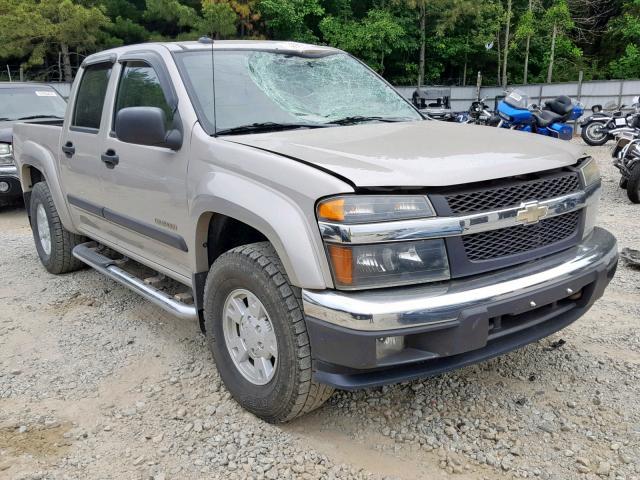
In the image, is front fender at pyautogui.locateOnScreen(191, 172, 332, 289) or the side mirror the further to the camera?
the side mirror

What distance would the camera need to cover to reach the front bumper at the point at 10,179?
7641mm

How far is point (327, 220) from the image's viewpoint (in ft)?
7.47

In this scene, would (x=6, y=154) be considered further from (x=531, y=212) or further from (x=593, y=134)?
(x=593, y=134)

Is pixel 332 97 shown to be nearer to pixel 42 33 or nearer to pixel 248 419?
pixel 248 419

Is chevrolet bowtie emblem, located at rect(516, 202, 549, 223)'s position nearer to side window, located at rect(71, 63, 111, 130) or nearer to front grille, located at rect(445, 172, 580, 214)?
front grille, located at rect(445, 172, 580, 214)

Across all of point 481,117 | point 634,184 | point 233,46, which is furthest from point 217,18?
point 233,46

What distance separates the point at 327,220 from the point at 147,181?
1.56 m

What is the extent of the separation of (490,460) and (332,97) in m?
2.23

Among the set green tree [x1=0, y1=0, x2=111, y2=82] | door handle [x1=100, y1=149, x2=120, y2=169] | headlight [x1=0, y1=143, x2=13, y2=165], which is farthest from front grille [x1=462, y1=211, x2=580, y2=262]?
green tree [x1=0, y1=0, x2=111, y2=82]

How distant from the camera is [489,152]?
264 cm

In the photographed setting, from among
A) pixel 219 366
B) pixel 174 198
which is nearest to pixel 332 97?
pixel 174 198

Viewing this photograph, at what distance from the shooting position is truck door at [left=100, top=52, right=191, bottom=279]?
3.19 meters

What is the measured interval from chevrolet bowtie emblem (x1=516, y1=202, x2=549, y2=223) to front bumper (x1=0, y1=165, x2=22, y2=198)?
7.15 m

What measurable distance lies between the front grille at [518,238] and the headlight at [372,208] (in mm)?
256
